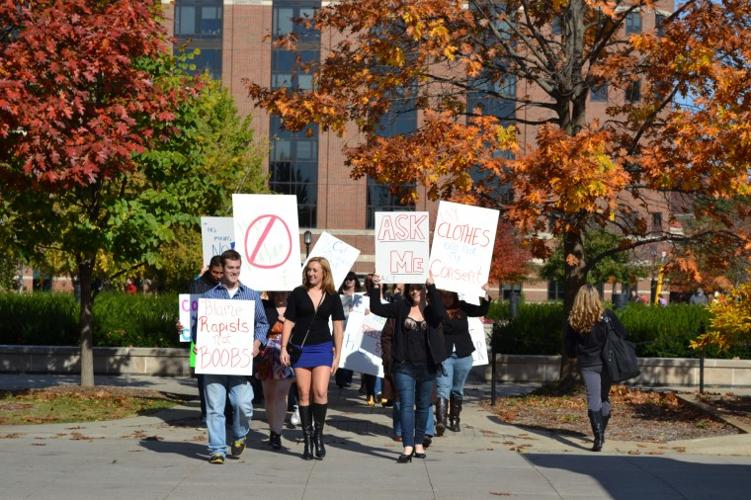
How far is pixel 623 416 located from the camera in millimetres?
14531

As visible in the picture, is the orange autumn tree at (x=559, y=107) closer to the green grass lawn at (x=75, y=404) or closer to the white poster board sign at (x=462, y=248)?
the white poster board sign at (x=462, y=248)

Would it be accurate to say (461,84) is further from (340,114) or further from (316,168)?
(316,168)

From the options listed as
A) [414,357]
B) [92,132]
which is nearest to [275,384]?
[414,357]

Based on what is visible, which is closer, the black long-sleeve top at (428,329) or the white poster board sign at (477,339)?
the black long-sleeve top at (428,329)

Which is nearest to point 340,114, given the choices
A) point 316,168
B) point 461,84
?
point 461,84

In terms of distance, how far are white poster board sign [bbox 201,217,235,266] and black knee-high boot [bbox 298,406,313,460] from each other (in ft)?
11.4

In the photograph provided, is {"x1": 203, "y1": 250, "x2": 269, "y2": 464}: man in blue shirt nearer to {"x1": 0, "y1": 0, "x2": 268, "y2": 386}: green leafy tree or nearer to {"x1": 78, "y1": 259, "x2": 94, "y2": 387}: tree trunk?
{"x1": 0, "y1": 0, "x2": 268, "y2": 386}: green leafy tree

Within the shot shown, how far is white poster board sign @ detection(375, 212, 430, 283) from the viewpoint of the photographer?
40.5 feet

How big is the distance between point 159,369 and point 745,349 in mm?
10479

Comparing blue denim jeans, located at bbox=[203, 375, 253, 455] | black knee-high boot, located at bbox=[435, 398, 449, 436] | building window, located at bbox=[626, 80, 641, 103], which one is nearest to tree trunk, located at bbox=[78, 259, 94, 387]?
black knee-high boot, located at bbox=[435, 398, 449, 436]

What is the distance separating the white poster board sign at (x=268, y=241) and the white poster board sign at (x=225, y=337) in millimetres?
1746

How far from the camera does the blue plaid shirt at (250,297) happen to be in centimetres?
1059

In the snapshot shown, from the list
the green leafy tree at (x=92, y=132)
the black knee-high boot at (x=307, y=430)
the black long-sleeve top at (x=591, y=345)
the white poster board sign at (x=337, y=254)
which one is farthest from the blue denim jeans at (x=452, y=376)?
the green leafy tree at (x=92, y=132)

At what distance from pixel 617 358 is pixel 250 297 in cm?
387
